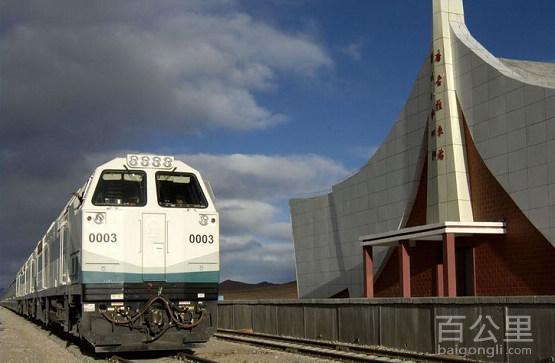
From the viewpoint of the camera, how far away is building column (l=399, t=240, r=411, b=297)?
31922 mm

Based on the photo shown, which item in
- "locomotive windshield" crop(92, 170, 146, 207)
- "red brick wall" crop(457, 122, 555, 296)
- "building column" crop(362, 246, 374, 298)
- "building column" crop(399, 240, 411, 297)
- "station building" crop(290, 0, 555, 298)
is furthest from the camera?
"building column" crop(362, 246, 374, 298)

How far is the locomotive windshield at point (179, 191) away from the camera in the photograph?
1627 cm

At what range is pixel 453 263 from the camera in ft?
95.5

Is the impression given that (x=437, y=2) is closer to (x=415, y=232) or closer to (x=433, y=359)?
(x=415, y=232)

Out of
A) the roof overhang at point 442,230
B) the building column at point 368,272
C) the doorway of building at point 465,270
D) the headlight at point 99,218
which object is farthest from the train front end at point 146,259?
the building column at point 368,272

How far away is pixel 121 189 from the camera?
16.1m

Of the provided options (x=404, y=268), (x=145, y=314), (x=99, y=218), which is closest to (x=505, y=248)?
(x=404, y=268)

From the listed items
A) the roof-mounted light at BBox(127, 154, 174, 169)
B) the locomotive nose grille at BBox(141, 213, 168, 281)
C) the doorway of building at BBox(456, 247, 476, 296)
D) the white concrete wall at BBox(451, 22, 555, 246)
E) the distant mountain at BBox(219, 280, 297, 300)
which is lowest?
the distant mountain at BBox(219, 280, 297, 300)

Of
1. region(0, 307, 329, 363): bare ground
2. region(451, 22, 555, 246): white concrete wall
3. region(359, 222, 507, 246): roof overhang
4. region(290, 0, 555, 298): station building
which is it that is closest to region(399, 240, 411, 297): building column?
region(290, 0, 555, 298): station building

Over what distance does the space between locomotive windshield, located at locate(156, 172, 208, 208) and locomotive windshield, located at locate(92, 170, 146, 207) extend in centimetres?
39

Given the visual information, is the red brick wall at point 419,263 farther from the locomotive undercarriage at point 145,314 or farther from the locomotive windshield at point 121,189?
the locomotive windshield at point 121,189

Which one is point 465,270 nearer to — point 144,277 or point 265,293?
point 144,277

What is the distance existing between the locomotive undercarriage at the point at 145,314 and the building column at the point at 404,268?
17361 mm

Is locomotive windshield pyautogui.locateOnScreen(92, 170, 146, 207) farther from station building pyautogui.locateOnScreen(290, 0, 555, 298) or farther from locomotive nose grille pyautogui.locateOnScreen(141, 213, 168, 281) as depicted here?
station building pyautogui.locateOnScreen(290, 0, 555, 298)
